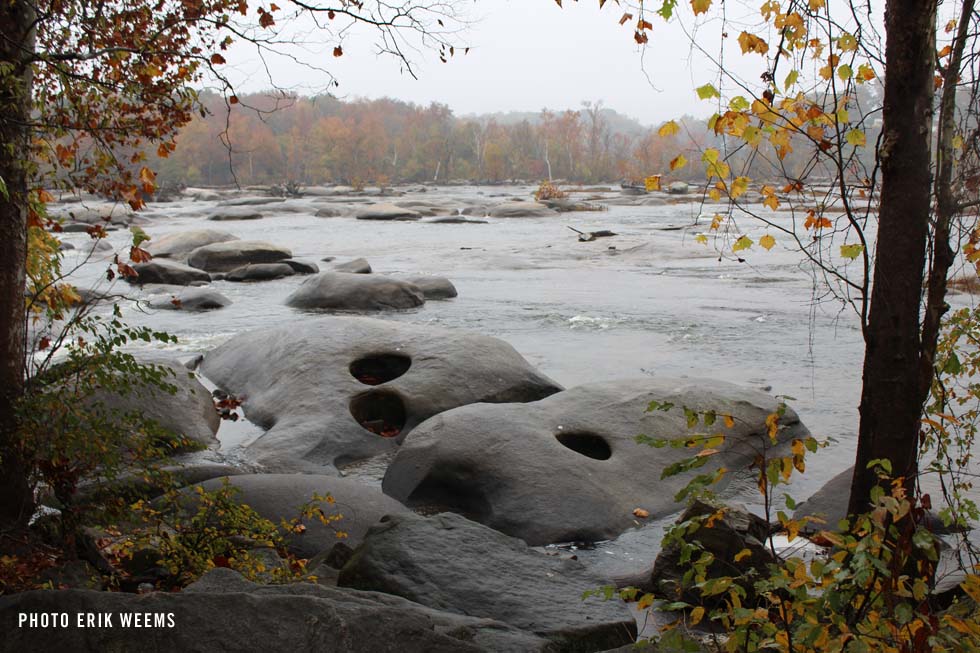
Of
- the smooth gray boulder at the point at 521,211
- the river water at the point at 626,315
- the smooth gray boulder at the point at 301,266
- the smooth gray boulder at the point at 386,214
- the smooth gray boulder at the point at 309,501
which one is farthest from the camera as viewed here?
the smooth gray boulder at the point at 521,211

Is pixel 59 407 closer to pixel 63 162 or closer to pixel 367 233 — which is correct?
pixel 63 162

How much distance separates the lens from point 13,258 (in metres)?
4.86

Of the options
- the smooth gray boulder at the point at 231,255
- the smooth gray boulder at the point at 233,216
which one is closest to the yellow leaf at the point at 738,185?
the smooth gray boulder at the point at 231,255

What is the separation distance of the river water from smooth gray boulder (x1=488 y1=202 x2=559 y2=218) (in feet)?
34.3

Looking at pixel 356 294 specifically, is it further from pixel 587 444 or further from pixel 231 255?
pixel 587 444

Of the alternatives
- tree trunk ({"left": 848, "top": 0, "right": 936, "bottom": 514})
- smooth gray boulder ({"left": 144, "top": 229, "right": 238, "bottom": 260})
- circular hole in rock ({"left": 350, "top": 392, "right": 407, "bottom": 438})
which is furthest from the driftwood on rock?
tree trunk ({"left": 848, "top": 0, "right": 936, "bottom": 514})

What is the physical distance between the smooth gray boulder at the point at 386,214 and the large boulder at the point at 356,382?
28.7 meters

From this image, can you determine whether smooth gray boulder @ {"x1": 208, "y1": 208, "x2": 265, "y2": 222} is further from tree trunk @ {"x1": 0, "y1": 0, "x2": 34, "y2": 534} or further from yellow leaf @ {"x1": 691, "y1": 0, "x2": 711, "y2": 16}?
yellow leaf @ {"x1": 691, "y1": 0, "x2": 711, "y2": 16}

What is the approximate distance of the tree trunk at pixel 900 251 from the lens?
12.6 ft

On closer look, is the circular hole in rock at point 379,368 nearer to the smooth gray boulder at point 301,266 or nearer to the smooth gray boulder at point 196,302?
the smooth gray boulder at point 196,302

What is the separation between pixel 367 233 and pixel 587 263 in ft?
36.8

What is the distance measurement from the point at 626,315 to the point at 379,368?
6.91 metres

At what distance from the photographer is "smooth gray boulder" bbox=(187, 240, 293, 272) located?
2070 centimetres

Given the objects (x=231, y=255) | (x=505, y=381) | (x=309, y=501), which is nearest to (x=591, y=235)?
(x=231, y=255)
